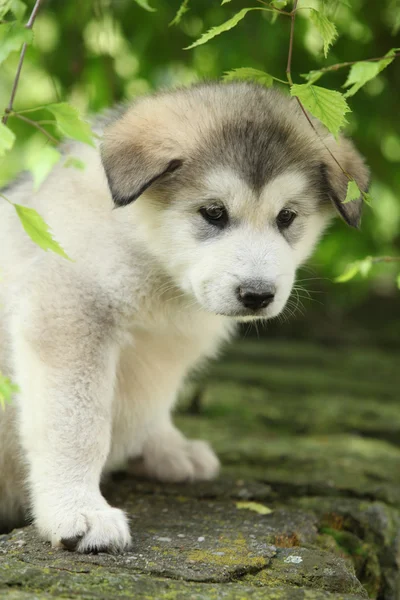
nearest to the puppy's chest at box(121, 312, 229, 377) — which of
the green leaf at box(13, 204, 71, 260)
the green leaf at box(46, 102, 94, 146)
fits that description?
the green leaf at box(13, 204, 71, 260)

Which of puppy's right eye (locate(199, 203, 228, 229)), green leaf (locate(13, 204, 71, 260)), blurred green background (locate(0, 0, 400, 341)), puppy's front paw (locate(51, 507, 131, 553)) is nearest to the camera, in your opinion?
green leaf (locate(13, 204, 71, 260))

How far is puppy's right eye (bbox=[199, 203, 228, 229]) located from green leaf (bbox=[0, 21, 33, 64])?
3.20ft

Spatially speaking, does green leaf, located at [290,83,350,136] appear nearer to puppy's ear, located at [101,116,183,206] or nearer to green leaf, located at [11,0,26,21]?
puppy's ear, located at [101,116,183,206]

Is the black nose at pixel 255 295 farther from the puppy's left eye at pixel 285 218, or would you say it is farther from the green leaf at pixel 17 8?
the green leaf at pixel 17 8

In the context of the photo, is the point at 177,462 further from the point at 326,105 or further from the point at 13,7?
the point at 13,7

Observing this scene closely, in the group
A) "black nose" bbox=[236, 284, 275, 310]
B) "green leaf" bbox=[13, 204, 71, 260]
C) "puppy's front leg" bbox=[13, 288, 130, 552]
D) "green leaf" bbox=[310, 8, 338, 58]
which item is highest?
"green leaf" bbox=[310, 8, 338, 58]

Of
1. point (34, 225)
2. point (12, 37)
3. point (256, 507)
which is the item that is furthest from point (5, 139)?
point (256, 507)

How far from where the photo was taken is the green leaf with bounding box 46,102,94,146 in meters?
2.22

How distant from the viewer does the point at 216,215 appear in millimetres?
3008

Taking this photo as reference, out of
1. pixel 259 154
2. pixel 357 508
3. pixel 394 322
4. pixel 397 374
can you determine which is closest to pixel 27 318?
pixel 259 154

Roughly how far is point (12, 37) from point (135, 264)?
1066 millimetres

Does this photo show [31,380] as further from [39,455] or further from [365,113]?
[365,113]

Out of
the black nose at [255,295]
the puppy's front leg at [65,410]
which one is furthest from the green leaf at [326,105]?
the puppy's front leg at [65,410]

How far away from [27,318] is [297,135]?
1.29 meters
